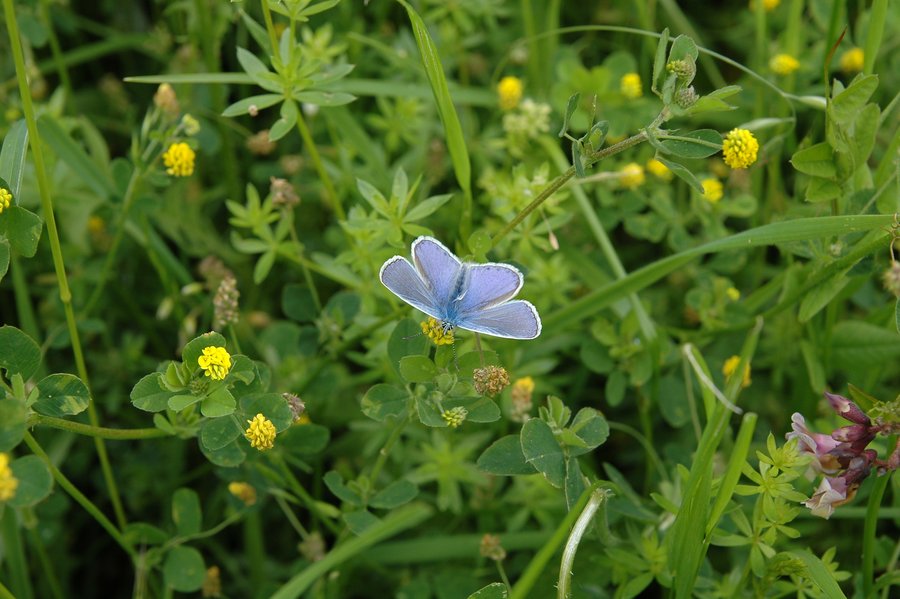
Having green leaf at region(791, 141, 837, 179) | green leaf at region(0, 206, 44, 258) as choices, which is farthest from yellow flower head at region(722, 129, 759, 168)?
green leaf at region(0, 206, 44, 258)

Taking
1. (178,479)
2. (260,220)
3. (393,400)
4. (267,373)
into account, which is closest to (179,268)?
(260,220)

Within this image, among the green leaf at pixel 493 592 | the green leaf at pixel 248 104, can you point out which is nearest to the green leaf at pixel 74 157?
the green leaf at pixel 248 104

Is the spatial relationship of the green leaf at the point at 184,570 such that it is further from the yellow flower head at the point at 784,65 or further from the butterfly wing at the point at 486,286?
the yellow flower head at the point at 784,65

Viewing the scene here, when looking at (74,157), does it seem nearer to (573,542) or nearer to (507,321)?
(507,321)

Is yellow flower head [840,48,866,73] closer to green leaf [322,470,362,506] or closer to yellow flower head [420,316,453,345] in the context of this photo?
yellow flower head [420,316,453,345]

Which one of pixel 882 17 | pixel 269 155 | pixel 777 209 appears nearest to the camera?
pixel 882 17

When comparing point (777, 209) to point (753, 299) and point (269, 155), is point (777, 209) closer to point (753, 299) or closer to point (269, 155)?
point (753, 299)

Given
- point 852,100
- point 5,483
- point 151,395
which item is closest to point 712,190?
point 852,100
